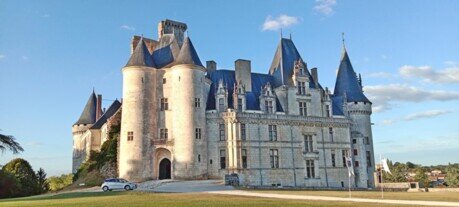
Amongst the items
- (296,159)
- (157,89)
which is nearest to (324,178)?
(296,159)

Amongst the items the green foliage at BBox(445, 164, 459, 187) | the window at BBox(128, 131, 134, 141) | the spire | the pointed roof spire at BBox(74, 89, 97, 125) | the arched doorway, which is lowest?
the green foliage at BBox(445, 164, 459, 187)

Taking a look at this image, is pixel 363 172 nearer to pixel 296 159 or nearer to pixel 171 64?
pixel 296 159

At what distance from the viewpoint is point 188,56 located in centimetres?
4175

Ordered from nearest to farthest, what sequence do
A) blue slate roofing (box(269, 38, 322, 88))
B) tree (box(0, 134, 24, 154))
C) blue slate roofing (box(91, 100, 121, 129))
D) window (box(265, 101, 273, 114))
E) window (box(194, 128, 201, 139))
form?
1. tree (box(0, 134, 24, 154))
2. window (box(194, 128, 201, 139))
3. window (box(265, 101, 273, 114))
4. blue slate roofing (box(269, 38, 322, 88))
5. blue slate roofing (box(91, 100, 121, 129))

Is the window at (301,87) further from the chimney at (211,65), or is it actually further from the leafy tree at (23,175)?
the leafy tree at (23,175)

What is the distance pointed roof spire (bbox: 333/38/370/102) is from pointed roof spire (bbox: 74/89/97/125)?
108 feet

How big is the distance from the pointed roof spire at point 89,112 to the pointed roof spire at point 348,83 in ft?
108

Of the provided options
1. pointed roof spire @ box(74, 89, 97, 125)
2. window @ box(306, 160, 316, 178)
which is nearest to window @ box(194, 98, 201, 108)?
window @ box(306, 160, 316, 178)

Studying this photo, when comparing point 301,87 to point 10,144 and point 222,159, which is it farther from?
point 10,144

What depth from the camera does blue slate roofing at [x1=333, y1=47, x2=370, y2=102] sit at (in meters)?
52.6

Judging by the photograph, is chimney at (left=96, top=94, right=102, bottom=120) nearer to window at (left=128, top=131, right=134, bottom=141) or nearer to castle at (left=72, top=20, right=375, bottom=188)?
castle at (left=72, top=20, right=375, bottom=188)

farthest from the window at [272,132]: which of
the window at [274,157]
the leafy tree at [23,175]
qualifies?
the leafy tree at [23,175]

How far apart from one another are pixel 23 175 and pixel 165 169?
877 inches

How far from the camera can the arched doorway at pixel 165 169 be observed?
4134 centimetres
